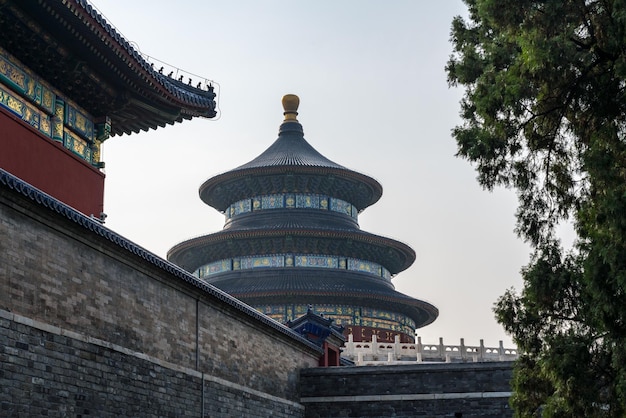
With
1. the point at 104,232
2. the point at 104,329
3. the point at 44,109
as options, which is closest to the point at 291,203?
the point at 44,109

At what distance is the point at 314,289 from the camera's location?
124ft

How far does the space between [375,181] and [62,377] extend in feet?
93.9

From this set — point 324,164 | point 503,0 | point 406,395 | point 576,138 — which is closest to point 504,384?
point 406,395

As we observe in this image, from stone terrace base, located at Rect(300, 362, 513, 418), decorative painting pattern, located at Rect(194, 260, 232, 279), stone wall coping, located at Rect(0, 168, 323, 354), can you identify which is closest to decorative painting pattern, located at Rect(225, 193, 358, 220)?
decorative painting pattern, located at Rect(194, 260, 232, 279)

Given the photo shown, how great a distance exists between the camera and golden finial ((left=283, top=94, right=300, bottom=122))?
4469cm

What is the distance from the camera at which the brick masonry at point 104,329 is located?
46.5 feet

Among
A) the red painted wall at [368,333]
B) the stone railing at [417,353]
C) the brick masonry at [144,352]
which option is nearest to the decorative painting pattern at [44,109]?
the brick masonry at [144,352]

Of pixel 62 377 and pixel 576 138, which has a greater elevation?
pixel 576 138

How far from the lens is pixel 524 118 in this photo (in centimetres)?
1484

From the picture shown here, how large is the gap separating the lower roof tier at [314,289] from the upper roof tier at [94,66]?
1611 cm

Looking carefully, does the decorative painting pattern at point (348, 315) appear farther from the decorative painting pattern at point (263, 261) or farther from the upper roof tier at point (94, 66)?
the upper roof tier at point (94, 66)

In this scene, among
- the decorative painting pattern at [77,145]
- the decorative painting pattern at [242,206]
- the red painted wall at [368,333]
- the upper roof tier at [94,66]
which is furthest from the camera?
the decorative painting pattern at [242,206]

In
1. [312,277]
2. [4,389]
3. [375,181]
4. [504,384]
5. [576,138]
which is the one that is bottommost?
[4,389]

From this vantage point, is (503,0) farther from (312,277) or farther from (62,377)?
(312,277)
